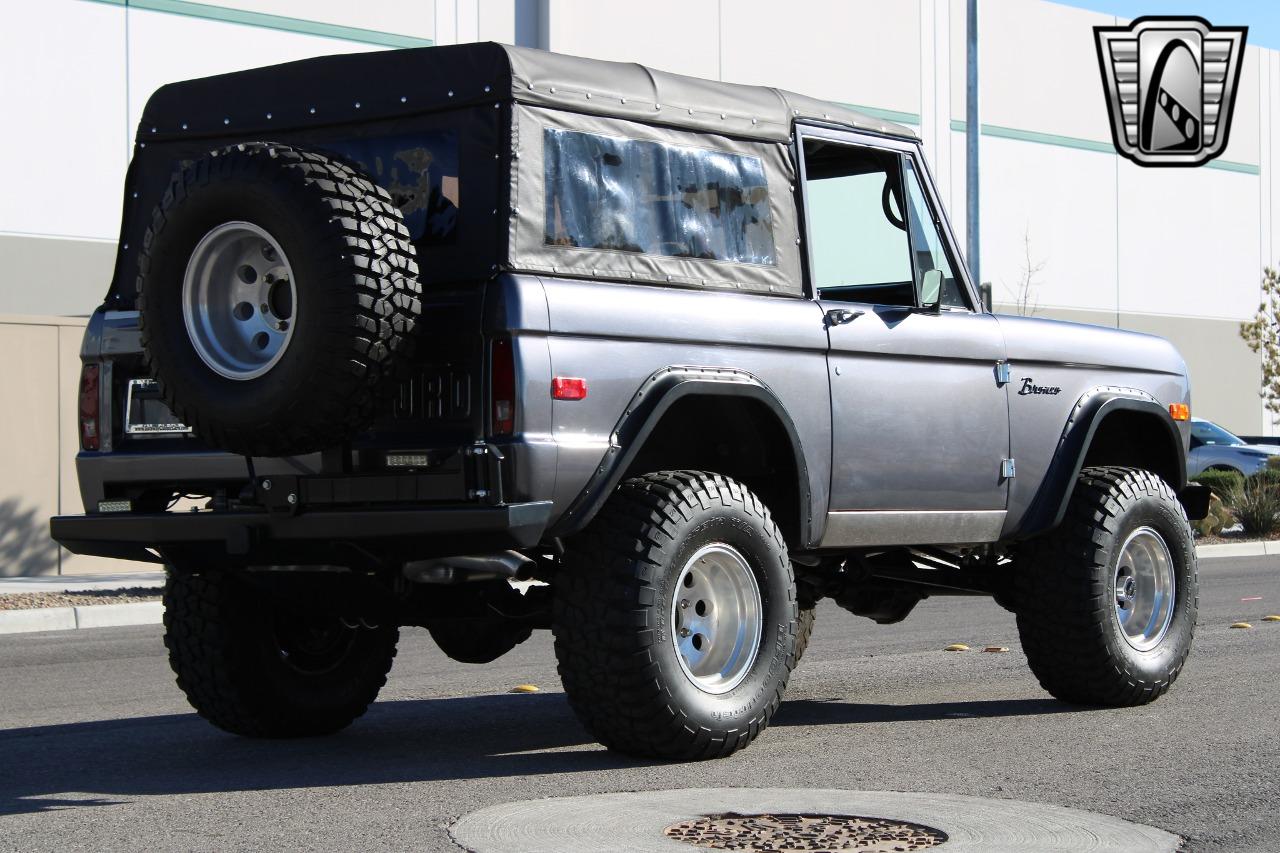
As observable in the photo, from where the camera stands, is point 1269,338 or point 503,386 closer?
point 503,386

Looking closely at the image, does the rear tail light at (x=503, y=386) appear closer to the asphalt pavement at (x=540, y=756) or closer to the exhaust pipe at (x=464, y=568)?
the exhaust pipe at (x=464, y=568)

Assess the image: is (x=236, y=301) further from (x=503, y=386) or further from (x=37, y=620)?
(x=37, y=620)

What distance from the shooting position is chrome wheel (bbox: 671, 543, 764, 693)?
671 cm

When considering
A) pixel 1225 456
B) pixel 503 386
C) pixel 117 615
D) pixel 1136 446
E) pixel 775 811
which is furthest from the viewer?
pixel 1225 456

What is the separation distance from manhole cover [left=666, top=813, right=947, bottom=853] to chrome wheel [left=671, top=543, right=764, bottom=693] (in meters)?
1.17

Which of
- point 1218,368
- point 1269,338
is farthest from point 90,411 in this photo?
point 1218,368

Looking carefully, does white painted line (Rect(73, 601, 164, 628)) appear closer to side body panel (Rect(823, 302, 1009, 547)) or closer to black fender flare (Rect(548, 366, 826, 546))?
side body panel (Rect(823, 302, 1009, 547))

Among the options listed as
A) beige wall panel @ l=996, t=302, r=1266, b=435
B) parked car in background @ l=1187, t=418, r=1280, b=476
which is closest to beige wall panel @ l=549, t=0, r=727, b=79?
parked car in background @ l=1187, t=418, r=1280, b=476

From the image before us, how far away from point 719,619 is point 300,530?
5.16 ft

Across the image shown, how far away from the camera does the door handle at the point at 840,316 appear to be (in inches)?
288

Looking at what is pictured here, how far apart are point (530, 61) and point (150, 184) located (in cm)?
189

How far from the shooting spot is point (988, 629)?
493 inches

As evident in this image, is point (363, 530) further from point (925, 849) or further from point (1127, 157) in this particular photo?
point (1127, 157)

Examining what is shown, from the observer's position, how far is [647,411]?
6512 millimetres
